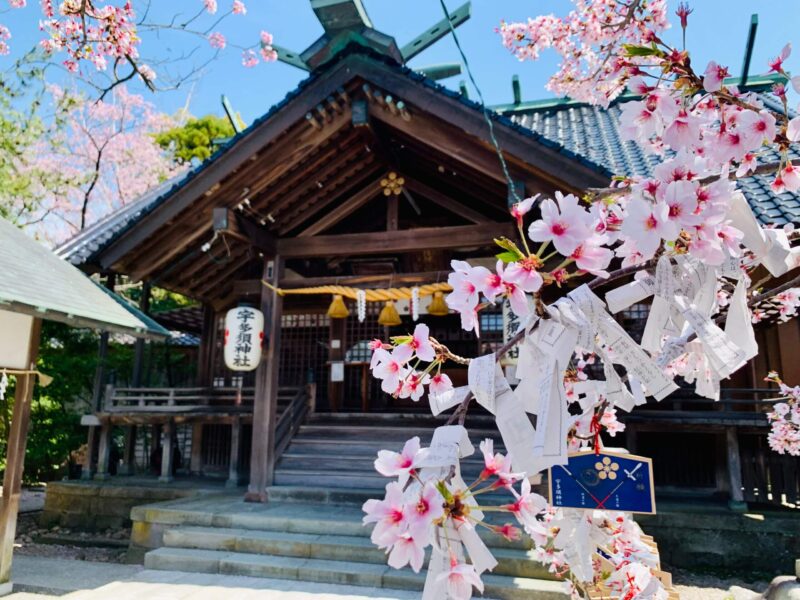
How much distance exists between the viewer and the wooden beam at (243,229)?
7.11 m

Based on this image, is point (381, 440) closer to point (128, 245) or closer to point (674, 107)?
point (128, 245)

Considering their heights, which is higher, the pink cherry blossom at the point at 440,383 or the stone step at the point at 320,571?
the pink cherry blossom at the point at 440,383

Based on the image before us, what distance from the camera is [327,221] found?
830 centimetres

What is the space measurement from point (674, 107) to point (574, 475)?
4.78 feet

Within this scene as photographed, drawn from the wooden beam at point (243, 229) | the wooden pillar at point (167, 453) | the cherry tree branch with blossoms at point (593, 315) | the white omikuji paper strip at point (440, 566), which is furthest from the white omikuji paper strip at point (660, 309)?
the wooden pillar at point (167, 453)

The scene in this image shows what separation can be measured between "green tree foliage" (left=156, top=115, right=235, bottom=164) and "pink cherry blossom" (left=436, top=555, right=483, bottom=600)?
2277 centimetres

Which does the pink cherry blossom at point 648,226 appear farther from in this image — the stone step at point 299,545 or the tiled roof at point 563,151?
the stone step at point 299,545

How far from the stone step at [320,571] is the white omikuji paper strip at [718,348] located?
415 centimetres

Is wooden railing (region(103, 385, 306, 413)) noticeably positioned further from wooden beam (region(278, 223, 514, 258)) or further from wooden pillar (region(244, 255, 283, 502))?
wooden beam (region(278, 223, 514, 258))

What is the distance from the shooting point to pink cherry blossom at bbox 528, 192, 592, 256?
4.29ft

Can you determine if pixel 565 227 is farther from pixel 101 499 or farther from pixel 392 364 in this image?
pixel 101 499

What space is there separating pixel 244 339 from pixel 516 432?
22.5 feet

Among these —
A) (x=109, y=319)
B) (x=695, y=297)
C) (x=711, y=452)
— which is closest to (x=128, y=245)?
(x=109, y=319)

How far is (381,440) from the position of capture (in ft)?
26.9
